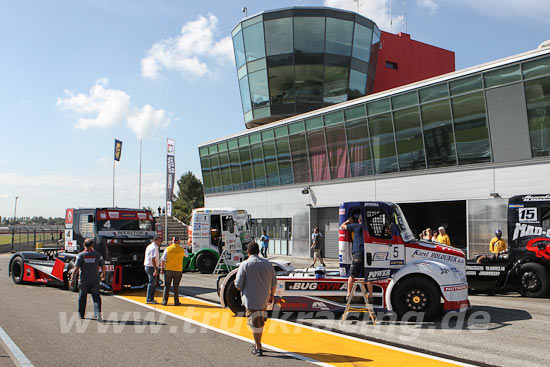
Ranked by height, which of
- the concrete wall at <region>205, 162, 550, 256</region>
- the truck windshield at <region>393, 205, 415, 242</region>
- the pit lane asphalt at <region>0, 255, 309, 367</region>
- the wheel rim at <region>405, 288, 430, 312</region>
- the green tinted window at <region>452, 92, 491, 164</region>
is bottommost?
the pit lane asphalt at <region>0, 255, 309, 367</region>

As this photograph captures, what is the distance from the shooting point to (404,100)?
25.2 meters

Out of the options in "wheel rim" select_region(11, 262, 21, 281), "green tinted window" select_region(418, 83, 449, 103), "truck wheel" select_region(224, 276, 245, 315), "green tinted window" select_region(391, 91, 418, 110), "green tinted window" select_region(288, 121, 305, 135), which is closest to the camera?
"truck wheel" select_region(224, 276, 245, 315)

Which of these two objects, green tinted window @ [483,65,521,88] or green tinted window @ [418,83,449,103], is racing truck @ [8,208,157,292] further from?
green tinted window @ [483,65,521,88]

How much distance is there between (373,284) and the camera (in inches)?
391

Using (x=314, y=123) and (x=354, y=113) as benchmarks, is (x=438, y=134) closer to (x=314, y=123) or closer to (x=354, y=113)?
(x=354, y=113)

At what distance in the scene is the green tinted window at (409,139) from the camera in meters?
24.7

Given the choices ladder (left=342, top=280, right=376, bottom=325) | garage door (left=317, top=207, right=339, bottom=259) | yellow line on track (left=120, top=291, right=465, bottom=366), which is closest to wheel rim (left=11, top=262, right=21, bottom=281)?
yellow line on track (left=120, top=291, right=465, bottom=366)

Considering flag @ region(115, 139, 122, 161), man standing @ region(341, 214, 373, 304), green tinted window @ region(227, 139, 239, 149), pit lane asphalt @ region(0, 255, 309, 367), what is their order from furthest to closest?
flag @ region(115, 139, 122, 161) → green tinted window @ region(227, 139, 239, 149) → man standing @ region(341, 214, 373, 304) → pit lane asphalt @ region(0, 255, 309, 367)

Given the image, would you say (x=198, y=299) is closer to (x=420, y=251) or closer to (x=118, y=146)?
(x=420, y=251)

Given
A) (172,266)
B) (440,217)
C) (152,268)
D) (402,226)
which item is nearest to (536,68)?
(440,217)

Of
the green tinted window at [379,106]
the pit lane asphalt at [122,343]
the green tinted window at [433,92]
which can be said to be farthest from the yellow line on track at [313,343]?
the green tinted window at [379,106]

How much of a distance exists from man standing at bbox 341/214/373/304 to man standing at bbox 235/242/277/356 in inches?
122

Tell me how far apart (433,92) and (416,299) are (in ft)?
54.1

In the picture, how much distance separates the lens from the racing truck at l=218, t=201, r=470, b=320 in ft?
31.3
